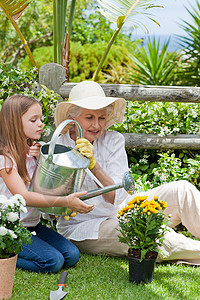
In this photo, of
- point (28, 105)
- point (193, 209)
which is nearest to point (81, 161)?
point (28, 105)

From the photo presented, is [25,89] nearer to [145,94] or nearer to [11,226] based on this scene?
[145,94]

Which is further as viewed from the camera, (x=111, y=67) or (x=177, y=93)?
(x=111, y=67)

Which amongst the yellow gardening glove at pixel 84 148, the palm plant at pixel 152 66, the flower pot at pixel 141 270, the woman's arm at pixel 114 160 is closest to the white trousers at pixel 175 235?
the woman's arm at pixel 114 160

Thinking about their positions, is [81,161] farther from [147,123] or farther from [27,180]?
[147,123]

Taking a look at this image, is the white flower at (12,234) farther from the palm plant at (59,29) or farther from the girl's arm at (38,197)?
the palm plant at (59,29)

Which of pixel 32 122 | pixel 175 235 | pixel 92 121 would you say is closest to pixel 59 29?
pixel 92 121

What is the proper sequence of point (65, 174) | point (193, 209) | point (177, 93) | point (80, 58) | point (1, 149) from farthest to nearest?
point (80, 58)
point (177, 93)
point (193, 209)
point (1, 149)
point (65, 174)

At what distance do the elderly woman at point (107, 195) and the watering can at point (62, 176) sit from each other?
0.28m

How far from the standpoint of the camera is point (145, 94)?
3.50 m

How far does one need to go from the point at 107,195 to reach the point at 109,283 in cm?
54

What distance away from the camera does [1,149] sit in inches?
85.0

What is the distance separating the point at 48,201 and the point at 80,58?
649cm

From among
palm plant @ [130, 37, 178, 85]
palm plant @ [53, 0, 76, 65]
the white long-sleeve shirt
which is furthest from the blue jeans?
palm plant @ [130, 37, 178, 85]

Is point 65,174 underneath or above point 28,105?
underneath
